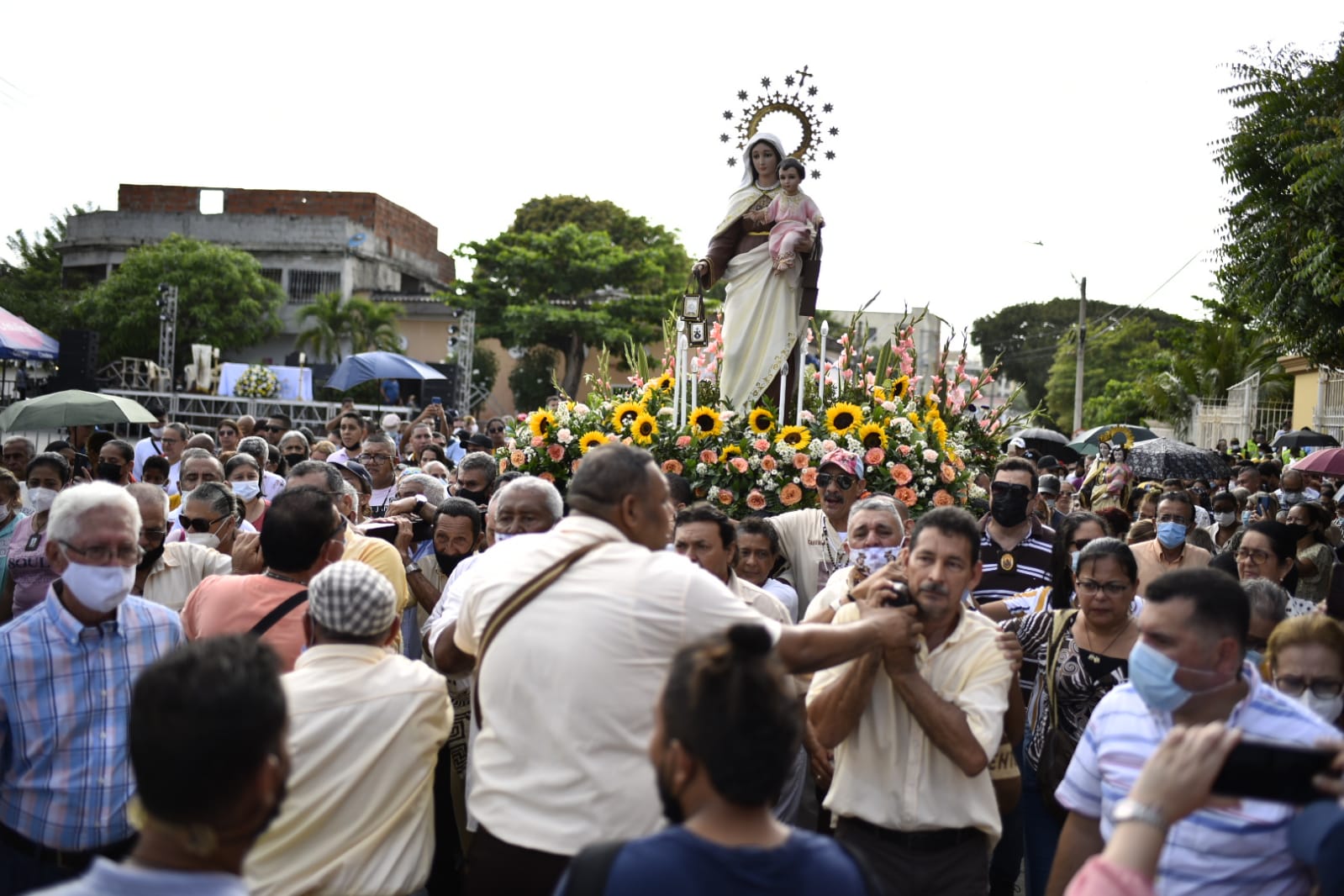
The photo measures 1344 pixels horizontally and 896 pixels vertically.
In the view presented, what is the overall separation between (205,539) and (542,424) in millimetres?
3602

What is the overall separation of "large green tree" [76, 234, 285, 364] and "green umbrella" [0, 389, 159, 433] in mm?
29300

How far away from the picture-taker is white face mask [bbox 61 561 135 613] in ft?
12.2

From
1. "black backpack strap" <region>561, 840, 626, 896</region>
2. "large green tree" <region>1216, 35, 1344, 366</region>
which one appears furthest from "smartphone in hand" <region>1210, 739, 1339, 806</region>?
"large green tree" <region>1216, 35, 1344, 366</region>

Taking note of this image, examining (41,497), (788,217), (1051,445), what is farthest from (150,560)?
(1051,445)

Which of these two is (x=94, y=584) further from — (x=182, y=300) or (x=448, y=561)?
(x=182, y=300)

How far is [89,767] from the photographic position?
363 cm

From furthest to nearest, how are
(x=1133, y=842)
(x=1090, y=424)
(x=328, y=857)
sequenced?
(x=1090, y=424) < (x=328, y=857) < (x=1133, y=842)

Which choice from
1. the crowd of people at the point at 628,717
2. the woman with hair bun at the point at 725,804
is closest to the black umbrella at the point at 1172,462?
the crowd of people at the point at 628,717

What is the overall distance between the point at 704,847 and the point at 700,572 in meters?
1.04

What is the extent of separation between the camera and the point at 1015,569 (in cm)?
591

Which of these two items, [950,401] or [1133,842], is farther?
[950,401]

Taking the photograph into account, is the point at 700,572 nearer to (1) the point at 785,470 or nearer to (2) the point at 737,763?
(2) the point at 737,763

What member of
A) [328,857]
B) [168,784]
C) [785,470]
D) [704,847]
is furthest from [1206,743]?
[785,470]

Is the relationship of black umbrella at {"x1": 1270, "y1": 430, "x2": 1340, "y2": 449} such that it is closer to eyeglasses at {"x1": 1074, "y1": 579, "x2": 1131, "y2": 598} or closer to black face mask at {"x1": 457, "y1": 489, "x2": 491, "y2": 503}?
black face mask at {"x1": 457, "y1": 489, "x2": 491, "y2": 503}
